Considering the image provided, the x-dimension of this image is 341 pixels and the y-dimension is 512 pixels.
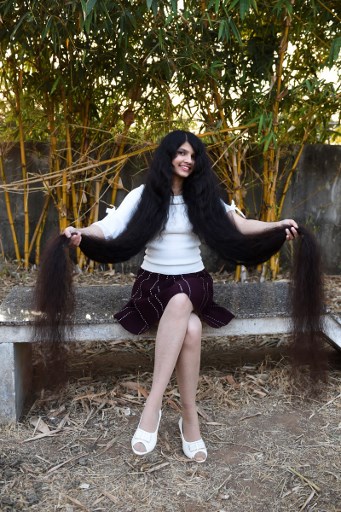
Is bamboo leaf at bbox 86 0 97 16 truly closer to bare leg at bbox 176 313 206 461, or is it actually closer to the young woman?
the young woman

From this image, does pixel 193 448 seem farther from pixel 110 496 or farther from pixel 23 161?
pixel 23 161

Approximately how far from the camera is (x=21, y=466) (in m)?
2.12

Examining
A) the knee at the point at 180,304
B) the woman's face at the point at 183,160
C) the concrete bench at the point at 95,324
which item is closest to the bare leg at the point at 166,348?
the knee at the point at 180,304

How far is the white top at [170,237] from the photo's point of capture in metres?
2.33

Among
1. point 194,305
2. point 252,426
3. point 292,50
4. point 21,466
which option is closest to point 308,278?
point 194,305

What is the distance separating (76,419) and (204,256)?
1845 millimetres

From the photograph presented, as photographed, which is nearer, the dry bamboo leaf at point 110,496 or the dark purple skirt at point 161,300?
the dry bamboo leaf at point 110,496

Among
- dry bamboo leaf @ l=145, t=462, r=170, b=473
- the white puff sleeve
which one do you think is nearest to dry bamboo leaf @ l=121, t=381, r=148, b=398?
dry bamboo leaf @ l=145, t=462, r=170, b=473

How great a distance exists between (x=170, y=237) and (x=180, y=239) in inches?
1.5

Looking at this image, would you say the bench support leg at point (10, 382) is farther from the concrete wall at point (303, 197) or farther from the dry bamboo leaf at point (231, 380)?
the concrete wall at point (303, 197)

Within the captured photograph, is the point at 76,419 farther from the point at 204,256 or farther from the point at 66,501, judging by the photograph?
the point at 204,256

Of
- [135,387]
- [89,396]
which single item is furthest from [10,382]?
[135,387]

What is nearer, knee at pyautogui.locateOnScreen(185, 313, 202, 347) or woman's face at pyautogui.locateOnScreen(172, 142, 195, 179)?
knee at pyautogui.locateOnScreen(185, 313, 202, 347)

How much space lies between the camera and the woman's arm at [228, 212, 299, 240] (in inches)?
89.9
